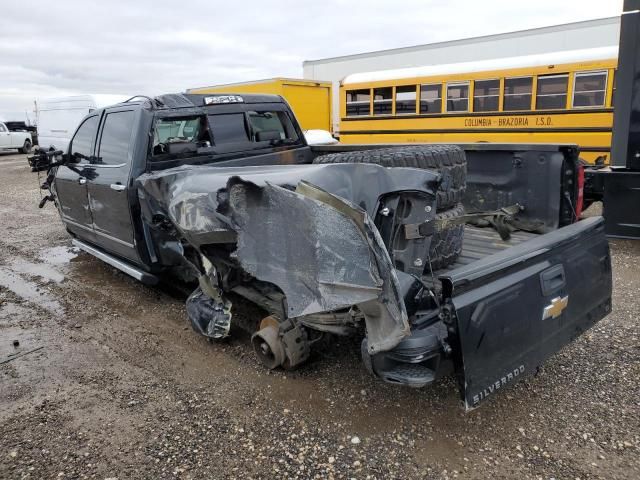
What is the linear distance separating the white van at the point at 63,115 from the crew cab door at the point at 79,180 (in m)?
9.96

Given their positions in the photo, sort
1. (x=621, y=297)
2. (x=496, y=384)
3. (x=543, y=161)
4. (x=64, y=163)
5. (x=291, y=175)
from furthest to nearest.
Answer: (x=64, y=163)
(x=621, y=297)
(x=543, y=161)
(x=291, y=175)
(x=496, y=384)

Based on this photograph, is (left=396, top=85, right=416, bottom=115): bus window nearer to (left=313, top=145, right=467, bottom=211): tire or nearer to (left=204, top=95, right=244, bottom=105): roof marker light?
(left=204, top=95, right=244, bottom=105): roof marker light

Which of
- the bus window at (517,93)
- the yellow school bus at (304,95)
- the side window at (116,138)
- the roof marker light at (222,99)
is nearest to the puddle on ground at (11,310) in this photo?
the side window at (116,138)

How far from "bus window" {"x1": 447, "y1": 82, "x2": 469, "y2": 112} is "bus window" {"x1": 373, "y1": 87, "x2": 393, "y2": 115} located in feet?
5.38

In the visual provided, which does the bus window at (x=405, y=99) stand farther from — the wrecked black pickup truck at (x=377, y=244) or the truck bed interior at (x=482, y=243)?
the truck bed interior at (x=482, y=243)

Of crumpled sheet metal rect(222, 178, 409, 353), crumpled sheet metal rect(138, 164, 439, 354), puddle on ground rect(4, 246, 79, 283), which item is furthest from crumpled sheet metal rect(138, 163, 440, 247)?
puddle on ground rect(4, 246, 79, 283)

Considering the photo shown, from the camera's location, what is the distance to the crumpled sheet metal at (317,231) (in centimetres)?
220

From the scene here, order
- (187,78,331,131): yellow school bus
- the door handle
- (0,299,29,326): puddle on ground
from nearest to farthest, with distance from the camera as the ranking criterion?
the door handle < (0,299,29,326): puddle on ground < (187,78,331,131): yellow school bus

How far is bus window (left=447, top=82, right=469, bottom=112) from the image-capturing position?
11453 millimetres

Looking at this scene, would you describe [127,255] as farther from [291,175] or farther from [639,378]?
[639,378]

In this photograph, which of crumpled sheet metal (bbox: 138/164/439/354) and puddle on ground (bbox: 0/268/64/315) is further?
puddle on ground (bbox: 0/268/64/315)

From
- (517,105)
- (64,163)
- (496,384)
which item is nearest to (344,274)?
(496,384)

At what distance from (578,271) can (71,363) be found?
351 cm

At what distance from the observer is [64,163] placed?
5.59m
